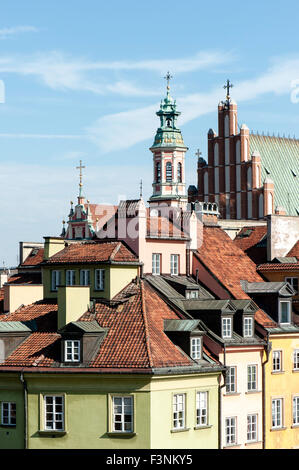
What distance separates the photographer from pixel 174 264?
55062 mm

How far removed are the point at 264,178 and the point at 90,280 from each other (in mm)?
59711

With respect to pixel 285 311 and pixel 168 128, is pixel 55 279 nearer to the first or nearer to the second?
pixel 285 311

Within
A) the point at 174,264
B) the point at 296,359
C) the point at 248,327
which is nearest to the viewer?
the point at 248,327

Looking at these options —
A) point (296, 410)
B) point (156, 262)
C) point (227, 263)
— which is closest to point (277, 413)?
point (296, 410)

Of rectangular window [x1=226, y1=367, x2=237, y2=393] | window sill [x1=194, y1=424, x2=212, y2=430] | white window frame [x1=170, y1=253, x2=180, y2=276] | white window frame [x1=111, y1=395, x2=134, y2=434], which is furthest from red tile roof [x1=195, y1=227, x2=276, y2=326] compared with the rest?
white window frame [x1=111, y1=395, x2=134, y2=434]

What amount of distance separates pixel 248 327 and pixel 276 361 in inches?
103

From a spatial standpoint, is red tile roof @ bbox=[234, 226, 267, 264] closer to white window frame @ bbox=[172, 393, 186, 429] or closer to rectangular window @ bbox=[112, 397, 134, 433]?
white window frame @ bbox=[172, 393, 186, 429]

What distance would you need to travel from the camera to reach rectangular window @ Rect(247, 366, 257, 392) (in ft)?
166

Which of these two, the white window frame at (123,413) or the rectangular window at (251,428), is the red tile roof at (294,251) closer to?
the rectangular window at (251,428)

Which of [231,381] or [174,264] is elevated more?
[174,264]

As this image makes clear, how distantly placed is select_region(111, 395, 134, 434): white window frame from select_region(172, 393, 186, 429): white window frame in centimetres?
190
